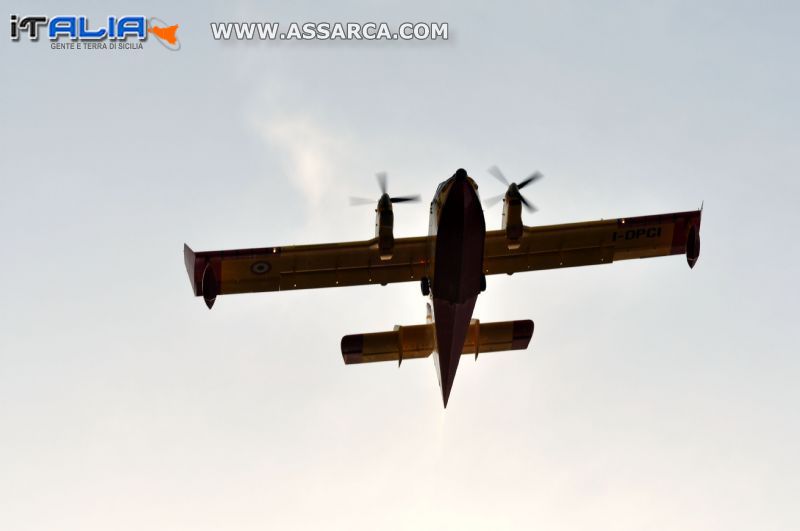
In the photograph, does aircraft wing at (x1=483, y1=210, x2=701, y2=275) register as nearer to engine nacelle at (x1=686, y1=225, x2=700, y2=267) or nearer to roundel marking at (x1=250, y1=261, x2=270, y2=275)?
engine nacelle at (x1=686, y1=225, x2=700, y2=267)

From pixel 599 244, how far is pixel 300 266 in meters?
9.89

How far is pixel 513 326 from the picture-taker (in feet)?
93.9

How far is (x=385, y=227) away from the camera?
25.5 m

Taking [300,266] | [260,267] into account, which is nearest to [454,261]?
[300,266]

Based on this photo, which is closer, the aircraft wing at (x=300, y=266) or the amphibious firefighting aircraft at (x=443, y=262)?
the amphibious firefighting aircraft at (x=443, y=262)

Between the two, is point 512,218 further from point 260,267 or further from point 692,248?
point 260,267

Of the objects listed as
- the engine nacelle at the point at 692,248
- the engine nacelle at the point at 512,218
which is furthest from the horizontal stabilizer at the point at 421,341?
the engine nacelle at the point at 692,248

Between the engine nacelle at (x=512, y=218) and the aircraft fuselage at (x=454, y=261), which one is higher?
the engine nacelle at (x=512, y=218)

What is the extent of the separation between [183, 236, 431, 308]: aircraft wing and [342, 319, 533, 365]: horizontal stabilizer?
1.88m

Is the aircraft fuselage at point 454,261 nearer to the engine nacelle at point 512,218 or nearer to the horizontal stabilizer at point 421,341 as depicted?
the horizontal stabilizer at point 421,341

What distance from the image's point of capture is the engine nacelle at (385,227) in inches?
1004

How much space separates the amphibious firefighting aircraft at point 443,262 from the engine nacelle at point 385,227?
3 cm

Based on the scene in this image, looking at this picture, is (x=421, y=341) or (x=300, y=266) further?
(x=421, y=341)

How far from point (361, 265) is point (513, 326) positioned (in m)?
5.62
